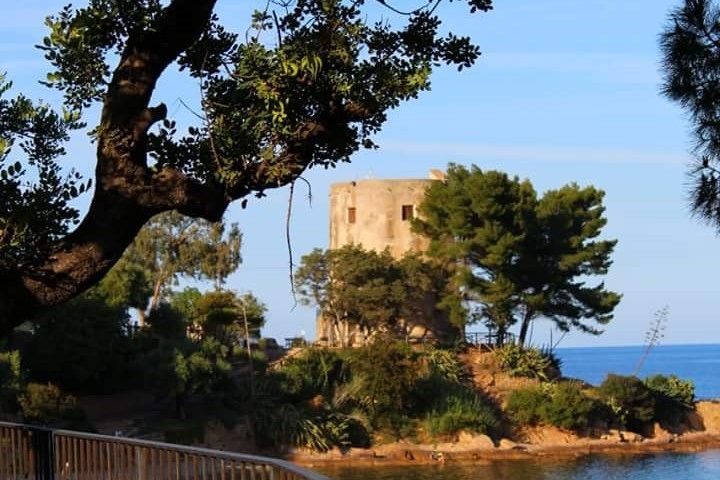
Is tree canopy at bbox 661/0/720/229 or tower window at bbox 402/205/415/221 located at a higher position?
tower window at bbox 402/205/415/221

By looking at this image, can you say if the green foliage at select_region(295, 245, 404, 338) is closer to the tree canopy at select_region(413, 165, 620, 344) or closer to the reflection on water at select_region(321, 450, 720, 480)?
the tree canopy at select_region(413, 165, 620, 344)

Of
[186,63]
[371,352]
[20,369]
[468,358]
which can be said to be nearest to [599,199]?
[468,358]

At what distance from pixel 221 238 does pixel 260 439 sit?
72.3 ft

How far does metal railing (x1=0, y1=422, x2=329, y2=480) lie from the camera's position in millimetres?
6660

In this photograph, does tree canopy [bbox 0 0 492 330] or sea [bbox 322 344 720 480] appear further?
sea [bbox 322 344 720 480]

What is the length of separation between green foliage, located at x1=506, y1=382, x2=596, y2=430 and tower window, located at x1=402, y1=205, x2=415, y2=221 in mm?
12196

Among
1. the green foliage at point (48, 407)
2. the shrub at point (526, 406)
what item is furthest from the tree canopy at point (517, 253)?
the green foliage at point (48, 407)

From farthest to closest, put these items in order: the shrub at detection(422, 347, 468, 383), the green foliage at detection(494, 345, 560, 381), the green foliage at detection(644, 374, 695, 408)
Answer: the green foliage at detection(644, 374, 695, 408) → the green foliage at detection(494, 345, 560, 381) → the shrub at detection(422, 347, 468, 383)

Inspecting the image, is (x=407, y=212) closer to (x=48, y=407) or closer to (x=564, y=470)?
(x=564, y=470)

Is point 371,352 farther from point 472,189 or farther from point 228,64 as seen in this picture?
point 228,64

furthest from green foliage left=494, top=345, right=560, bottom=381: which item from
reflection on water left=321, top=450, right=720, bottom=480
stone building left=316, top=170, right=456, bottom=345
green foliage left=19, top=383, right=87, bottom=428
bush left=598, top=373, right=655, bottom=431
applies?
green foliage left=19, top=383, right=87, bottom=428

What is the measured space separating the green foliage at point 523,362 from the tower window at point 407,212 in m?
8.11

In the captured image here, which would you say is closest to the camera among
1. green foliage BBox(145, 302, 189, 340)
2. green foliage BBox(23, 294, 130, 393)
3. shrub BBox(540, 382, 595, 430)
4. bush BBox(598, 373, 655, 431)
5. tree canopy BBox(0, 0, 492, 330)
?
tree canopy BBox(0, 0, 492, 330)

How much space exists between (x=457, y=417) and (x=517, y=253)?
440 inches
